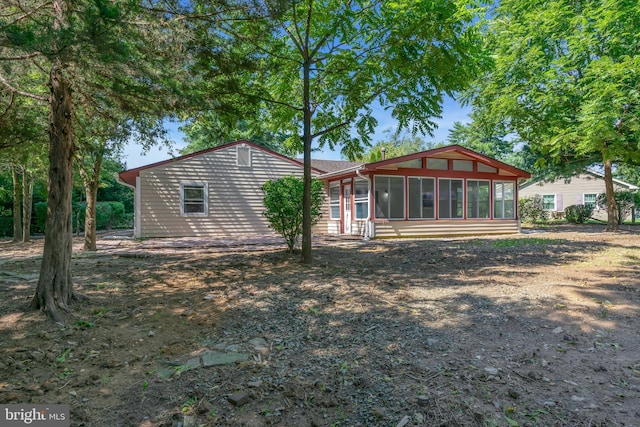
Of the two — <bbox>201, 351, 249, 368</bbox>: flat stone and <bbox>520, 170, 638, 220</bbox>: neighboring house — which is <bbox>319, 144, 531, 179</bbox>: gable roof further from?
<bbox>520, 170, 638, 220</bbox>: neighboring house

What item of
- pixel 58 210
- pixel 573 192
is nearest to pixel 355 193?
pixel 58 210

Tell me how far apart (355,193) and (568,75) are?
8055mm

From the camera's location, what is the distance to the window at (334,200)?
14.7m

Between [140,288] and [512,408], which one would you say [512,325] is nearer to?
[512,408]

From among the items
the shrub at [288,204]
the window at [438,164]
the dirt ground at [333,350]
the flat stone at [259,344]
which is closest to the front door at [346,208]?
the window at [438,164]

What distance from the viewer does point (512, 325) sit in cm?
342

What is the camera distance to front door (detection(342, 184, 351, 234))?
13830 mm

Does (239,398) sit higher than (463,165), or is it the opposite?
(463,165)

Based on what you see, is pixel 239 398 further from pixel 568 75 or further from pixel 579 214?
pixel 579 214

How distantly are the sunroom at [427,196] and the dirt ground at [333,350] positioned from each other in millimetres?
7058

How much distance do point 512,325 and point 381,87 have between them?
510cm

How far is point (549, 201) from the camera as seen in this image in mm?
26859

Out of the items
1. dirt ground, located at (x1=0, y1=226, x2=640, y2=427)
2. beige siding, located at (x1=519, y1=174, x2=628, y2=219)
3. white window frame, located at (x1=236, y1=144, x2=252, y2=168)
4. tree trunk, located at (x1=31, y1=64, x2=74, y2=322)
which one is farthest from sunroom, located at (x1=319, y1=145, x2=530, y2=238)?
beige siding, located at (x1=519, y1=174, x2=628, y2=219)

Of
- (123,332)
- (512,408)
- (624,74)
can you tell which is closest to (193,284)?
(123,332)
